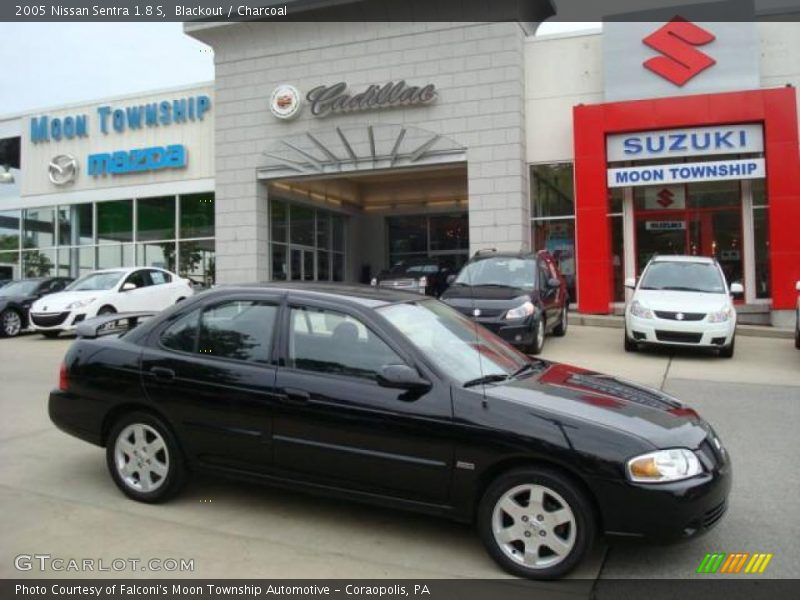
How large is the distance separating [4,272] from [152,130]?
335 inches

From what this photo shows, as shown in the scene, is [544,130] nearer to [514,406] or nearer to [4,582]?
[514,406]

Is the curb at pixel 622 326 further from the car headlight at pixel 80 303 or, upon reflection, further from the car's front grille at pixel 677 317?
the car headlight at pixel 80 303

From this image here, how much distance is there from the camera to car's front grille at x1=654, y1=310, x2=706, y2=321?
1070 cm

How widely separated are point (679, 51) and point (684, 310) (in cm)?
897

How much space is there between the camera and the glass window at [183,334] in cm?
467

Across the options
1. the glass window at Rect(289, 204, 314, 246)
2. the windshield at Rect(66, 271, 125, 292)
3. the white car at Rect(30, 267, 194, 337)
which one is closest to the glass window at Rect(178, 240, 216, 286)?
the glass window at Rect(289, 204, 314, 246)

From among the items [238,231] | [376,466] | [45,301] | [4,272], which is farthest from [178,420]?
[4,272]

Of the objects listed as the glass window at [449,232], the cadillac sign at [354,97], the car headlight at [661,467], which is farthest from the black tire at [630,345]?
the glass window at [449,232]

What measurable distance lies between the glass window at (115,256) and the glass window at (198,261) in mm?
2133

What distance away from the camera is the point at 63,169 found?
23859mm

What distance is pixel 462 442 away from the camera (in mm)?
3721

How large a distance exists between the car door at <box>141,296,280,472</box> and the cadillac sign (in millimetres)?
15115

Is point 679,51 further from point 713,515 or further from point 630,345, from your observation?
point 713,515

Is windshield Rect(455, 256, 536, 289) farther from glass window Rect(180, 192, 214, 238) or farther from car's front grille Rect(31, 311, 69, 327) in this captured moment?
glass window Rect(180, 192, 214, 238)
